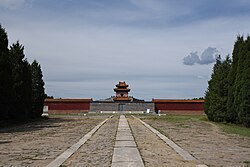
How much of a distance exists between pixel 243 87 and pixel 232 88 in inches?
119

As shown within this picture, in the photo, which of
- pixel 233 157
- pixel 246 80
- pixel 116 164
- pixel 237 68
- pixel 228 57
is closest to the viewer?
pixel 116 164

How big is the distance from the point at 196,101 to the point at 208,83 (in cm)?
2516

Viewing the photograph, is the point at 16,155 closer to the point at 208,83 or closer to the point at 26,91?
the point at 26,91

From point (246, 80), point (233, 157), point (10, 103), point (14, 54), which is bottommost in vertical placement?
point (233, 157)

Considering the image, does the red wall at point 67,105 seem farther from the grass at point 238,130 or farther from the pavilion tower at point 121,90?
the grass at point 238,130

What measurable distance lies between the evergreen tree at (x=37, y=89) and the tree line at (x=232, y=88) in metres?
15.3

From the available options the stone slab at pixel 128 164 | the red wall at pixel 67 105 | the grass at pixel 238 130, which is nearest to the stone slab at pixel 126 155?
the stone slab at pixel 128 164

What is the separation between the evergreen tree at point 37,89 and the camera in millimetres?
32719

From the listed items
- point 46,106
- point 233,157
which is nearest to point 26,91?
point 233,157

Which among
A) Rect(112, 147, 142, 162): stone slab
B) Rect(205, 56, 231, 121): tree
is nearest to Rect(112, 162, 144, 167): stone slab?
Rect(112, 147, 142, 162): stone slab

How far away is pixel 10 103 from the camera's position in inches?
877

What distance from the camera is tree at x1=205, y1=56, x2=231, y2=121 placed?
27.1m

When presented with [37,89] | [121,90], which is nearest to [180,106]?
[121,90]

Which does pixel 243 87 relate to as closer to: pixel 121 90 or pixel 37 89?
pixel 37 89
